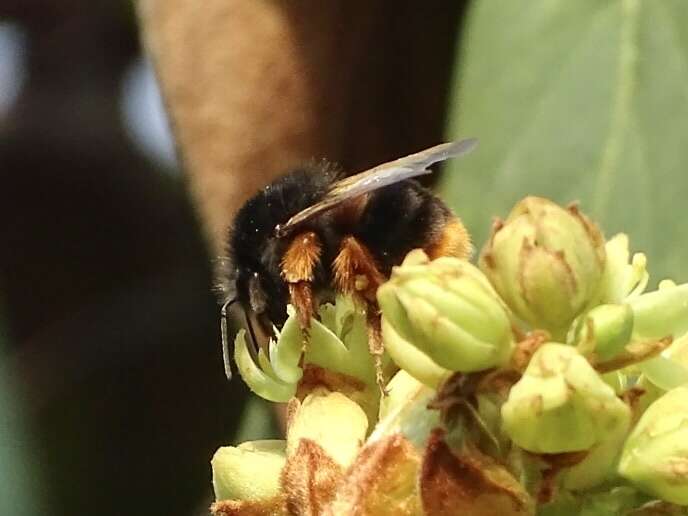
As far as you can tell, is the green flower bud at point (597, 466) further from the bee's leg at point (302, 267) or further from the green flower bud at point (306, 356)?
the bee's leg at point (302, 267)

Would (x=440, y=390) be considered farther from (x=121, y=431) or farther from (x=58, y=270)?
(x=58, y=270)

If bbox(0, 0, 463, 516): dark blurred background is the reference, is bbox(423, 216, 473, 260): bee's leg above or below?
above

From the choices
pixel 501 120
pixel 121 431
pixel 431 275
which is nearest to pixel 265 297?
pixel 431 275

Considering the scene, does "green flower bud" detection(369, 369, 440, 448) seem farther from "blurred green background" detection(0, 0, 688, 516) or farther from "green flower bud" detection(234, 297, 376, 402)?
"blurred green background" detection(0, 0, 688, 516)

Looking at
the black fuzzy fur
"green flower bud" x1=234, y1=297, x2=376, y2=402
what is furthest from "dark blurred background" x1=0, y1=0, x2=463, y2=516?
"green flower bud" x1=234, y1=297, x2=376, y2=402

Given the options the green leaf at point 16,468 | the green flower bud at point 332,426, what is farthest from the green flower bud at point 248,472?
the green leaf at point 16,468

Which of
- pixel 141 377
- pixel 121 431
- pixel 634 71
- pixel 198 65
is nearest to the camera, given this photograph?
pixel 634 71
